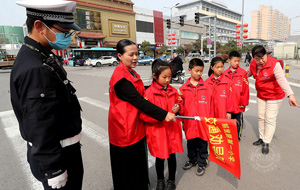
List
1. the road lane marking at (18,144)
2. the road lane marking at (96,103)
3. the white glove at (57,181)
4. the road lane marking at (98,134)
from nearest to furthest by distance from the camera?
the white glove at (57,181) < the road lane marking at (18,144) < the road lane marking at (98,134) < the road lane marking at (96,103)

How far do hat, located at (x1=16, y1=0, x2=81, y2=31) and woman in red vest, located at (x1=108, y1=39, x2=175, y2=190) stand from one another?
62cm

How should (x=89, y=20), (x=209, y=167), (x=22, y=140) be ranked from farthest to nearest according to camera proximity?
1. (x=89, y=20)
2. (x=22, y=140)
3. (x=209, y=167)

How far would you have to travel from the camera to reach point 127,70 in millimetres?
1899

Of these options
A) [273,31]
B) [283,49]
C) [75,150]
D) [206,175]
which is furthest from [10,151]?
[273,31]

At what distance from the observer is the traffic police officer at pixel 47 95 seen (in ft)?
3.83

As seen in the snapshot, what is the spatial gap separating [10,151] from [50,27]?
3345 mm

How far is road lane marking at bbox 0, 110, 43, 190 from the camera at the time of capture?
2672 mm

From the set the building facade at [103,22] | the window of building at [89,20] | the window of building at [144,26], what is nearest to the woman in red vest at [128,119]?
the building facade at [103,22]

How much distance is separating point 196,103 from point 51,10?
201 centimetres

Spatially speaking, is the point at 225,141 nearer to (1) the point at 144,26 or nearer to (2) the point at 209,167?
(2) the point at 209,167

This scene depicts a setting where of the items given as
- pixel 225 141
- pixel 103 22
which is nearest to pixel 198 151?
pixel 225 141

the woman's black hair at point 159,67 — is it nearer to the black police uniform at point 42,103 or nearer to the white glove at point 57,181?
the black police uniform at point 42,103

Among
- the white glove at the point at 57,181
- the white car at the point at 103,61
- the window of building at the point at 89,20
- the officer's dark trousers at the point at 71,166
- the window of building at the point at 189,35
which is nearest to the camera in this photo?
the white glove at the point at 57,181

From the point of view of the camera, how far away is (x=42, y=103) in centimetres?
117
